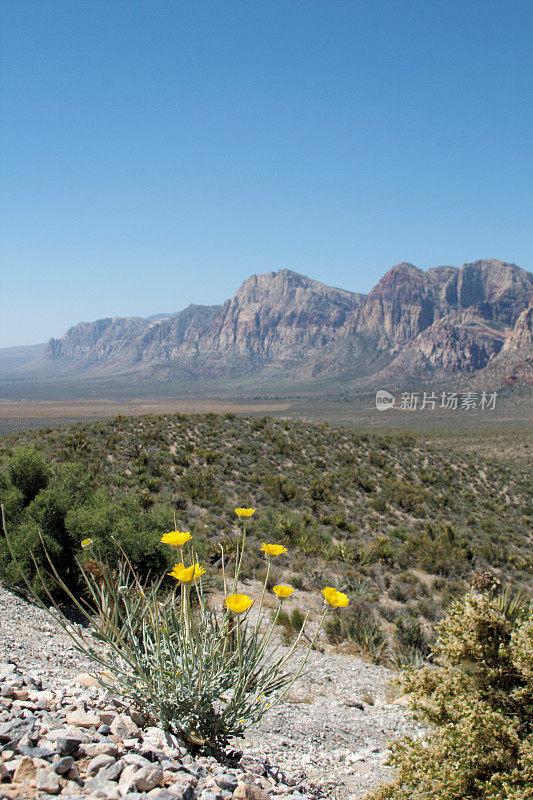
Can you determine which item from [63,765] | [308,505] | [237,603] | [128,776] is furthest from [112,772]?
[308,505]

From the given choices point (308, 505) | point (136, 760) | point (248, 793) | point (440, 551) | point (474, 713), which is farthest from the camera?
point (308, 505)

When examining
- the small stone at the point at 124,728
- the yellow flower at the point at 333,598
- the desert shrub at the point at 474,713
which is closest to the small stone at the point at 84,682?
the small stone at the point at 124,728

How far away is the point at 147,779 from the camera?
1.90 metres

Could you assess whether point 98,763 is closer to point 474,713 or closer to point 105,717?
point 105,717

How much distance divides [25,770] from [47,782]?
0.14m

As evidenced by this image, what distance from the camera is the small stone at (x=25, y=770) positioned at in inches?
71.9

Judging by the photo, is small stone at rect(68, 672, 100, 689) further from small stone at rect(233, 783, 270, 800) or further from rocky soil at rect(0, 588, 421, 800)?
small stone at rect(233, 783, 270, 800)

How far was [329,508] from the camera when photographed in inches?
730

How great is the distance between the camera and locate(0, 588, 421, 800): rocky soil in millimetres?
1908

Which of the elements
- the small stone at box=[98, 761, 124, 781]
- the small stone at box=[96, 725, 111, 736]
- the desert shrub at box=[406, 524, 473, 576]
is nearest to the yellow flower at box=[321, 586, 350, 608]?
the small stone at box=[98, 761, 124, 781]

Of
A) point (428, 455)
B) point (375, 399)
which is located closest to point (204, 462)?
point (428, 455)

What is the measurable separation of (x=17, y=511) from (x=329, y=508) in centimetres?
1329

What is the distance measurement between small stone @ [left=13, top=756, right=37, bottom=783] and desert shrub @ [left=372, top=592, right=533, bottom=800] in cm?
236

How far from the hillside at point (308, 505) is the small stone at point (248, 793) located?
4.81m
